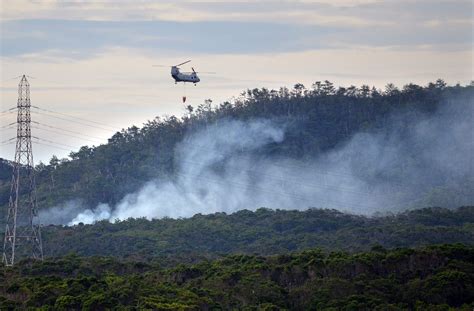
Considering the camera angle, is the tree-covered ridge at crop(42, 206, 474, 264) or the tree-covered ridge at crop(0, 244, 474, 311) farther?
the tree-covered ridge at crop(42, 206, 474, 264)

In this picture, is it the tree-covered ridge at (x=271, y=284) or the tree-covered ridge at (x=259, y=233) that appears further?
the tree-covered ridge at (x=259, y=233)

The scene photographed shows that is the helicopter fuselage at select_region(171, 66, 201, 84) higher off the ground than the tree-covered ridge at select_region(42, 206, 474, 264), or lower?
higher

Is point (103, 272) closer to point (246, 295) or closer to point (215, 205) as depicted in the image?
point (246, 295)

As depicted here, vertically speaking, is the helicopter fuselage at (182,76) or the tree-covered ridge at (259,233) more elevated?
the helicopter fuselage at (182,76)

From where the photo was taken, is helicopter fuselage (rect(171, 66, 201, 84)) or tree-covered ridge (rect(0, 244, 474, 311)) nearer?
tree-covered ridge (rect(0, 244, 474, 311))

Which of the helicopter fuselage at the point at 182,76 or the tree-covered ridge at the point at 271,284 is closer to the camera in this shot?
the tree-covered ridge at the point at 271,284
